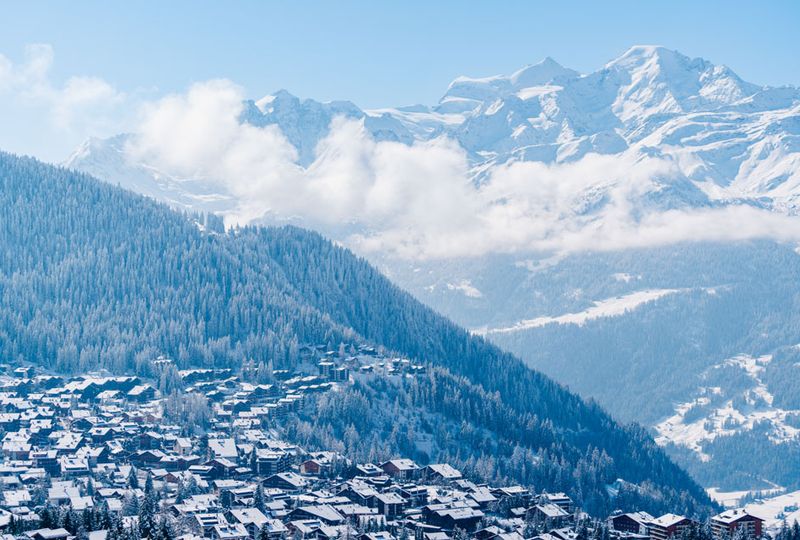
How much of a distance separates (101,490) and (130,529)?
4197cm

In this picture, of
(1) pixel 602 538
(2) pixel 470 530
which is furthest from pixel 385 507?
(1) pixel 602 538

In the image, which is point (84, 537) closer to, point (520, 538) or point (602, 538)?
point (520, 538)

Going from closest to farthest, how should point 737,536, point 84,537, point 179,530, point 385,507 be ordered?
point 84,537 → point 179,530 → point 737,536 → point 385,507

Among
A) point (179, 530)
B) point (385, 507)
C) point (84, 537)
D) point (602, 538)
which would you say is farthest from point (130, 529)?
point (602, 538)

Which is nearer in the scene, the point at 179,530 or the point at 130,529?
the point at 130,529

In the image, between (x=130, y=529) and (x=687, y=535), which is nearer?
(x=130, y=529)

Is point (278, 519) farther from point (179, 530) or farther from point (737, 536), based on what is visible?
point (737, 536)

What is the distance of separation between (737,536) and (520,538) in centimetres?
2637

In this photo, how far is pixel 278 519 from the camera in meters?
187

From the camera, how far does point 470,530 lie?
7697 inches

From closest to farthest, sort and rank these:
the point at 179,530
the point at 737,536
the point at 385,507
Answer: the point at 179,530 → the point at 737,536 → the point at 385,507

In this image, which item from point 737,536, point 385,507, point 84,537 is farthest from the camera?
point 385,507

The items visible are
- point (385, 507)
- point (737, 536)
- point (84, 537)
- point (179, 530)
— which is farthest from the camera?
point (385, 507)

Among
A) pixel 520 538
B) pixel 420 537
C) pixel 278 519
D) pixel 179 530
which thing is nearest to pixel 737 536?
pixel 520 538
